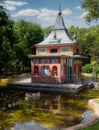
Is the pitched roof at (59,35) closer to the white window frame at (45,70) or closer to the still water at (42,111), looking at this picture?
the white window frame at (45,70)

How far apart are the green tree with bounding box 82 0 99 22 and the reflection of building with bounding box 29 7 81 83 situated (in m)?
6.74

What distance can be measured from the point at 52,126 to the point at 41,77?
2064cm

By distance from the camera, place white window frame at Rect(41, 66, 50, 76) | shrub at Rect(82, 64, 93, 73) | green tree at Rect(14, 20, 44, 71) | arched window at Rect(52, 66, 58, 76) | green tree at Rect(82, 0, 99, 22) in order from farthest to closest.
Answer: shrub at Rect(82, 64, 93, 73), green tree at Rect(14, 20, 44, 71), white window frame at Rect(41, 66, 50, 76), arched window at Rect(52, 66, 58, 76), green tree at Rect(82, 0, 99, 22)

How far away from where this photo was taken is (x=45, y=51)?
132 feet

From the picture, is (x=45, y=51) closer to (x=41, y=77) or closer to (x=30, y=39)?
(x=41, y=77)

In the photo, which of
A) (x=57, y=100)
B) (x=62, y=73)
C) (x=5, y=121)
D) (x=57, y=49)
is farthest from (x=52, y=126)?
(x=57, y=49)

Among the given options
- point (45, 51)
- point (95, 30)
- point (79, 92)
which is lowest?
point (79, 92)

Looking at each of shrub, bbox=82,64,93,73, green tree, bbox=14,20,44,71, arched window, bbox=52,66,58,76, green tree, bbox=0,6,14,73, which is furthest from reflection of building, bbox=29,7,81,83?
green tree, bbox=14,20,44,71

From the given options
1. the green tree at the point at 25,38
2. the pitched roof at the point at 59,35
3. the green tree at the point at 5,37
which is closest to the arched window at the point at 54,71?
the pitched roof at the point at 59,35

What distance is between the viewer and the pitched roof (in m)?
39.2

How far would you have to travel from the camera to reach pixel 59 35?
4034 cm

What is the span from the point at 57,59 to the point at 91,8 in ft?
29.1

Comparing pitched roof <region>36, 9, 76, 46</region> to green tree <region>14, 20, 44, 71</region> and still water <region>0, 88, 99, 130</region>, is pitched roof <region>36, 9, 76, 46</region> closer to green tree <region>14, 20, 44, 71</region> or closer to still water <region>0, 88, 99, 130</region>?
green tree <region>14, 20, 44, 71</region>

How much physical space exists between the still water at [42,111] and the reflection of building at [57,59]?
793 centimetres
